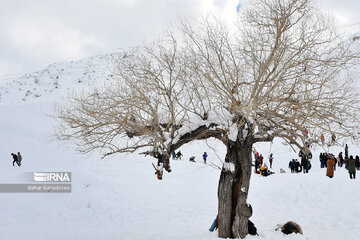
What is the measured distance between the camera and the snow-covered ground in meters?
11.0

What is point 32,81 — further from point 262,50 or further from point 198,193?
point 262,50

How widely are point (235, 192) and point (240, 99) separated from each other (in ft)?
9.71

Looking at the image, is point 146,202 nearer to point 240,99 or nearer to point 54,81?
point 240,99

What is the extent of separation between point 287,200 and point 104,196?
968 cm

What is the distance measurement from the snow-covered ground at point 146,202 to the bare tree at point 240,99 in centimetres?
86

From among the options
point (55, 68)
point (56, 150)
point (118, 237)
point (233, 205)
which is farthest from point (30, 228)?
point (55, 68)

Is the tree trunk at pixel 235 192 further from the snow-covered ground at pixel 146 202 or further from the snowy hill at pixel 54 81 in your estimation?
the snowy hill at pixel 54 81

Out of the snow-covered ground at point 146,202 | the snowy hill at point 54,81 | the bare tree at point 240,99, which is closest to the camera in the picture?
the bare tree at point 240,99

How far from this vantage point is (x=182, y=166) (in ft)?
80.9

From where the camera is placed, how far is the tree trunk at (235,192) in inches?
327

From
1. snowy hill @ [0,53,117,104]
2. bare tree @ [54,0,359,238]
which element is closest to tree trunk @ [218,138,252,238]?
bare tree @ [54,0,359,238]

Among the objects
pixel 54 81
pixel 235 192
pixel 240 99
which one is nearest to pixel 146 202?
pixel 235 192

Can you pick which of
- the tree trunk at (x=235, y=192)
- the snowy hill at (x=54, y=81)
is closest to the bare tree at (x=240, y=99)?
the tree trunk at (x=235, y=192)

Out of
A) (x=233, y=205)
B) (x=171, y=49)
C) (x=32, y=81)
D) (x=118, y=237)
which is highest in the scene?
(x=32, y=81)
